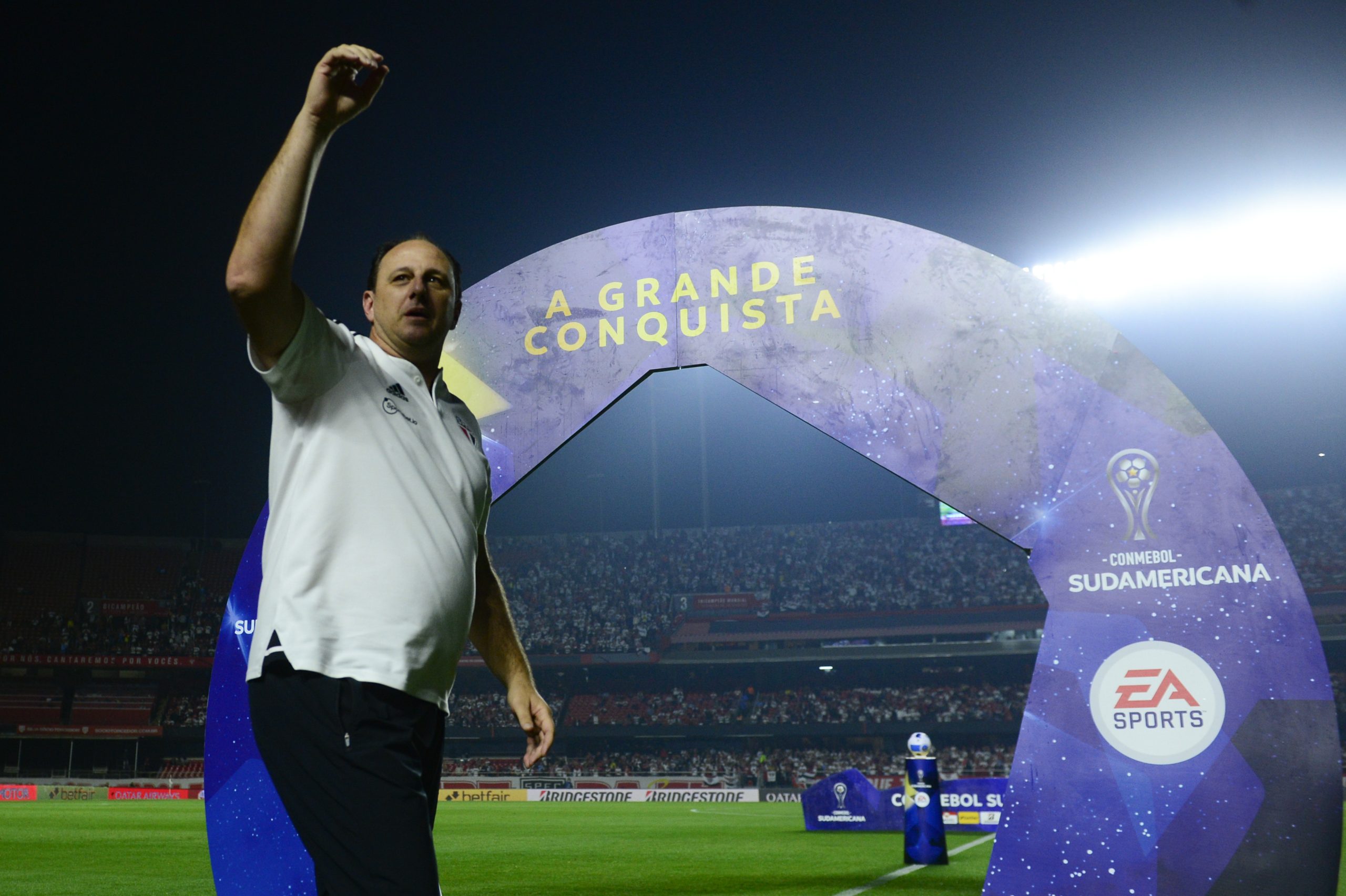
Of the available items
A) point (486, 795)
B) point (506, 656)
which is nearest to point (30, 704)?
point (486, 795)

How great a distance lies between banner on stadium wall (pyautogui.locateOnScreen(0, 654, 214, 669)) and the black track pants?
37647mm

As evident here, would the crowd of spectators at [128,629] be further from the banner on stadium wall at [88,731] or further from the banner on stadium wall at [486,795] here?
the banner on stadium wall at [486,795]

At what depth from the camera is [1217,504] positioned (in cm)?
533

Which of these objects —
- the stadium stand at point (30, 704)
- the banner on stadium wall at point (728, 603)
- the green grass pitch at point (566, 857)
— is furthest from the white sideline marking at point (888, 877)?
the stadium stand at point (30, 704)

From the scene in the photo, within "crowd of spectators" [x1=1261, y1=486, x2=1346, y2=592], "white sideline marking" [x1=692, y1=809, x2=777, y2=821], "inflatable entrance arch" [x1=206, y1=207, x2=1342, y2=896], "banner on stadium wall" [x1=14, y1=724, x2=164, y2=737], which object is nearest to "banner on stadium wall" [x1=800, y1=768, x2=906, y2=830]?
"white sideline marking" [x1=692, y1=809, x2=777, y2=821]

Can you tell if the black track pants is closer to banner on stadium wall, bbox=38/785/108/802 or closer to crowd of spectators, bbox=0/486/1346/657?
banner on stadium wall, bbox=38/785/108/802

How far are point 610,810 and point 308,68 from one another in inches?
616

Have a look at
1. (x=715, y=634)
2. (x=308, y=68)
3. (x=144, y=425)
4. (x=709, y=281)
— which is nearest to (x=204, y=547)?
(x=144, y=425)

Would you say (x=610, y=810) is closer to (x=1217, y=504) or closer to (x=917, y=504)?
(x=1217, y=504)

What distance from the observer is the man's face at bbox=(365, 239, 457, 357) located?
7.11ft

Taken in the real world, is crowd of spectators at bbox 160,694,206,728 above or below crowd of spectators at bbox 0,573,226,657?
below

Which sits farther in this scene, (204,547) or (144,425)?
(204,547)

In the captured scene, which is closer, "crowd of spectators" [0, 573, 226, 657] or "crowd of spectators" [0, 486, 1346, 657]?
"crowd of spectators" [0, 486, 1346, 657]

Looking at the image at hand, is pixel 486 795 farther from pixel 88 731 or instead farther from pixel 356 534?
pixel 356 534
